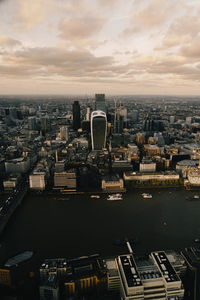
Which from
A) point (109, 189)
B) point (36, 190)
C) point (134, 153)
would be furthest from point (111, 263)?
point (134, 153)

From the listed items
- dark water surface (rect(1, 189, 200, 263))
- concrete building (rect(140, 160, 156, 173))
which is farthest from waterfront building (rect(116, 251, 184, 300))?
concrete building (rect(140, 160, 156, 173))

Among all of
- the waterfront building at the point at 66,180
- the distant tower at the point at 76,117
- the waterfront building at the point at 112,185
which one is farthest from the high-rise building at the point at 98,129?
the distant tower at the point at 76,117

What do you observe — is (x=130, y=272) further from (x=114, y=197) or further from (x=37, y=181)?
(x=37, y=181)

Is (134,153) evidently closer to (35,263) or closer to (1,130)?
(35,263)

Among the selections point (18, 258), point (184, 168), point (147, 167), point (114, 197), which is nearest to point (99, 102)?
point (147, 167)

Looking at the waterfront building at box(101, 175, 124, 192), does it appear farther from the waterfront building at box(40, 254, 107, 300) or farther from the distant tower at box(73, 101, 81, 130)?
the distant tower at box(73, 101, 81, 130)
